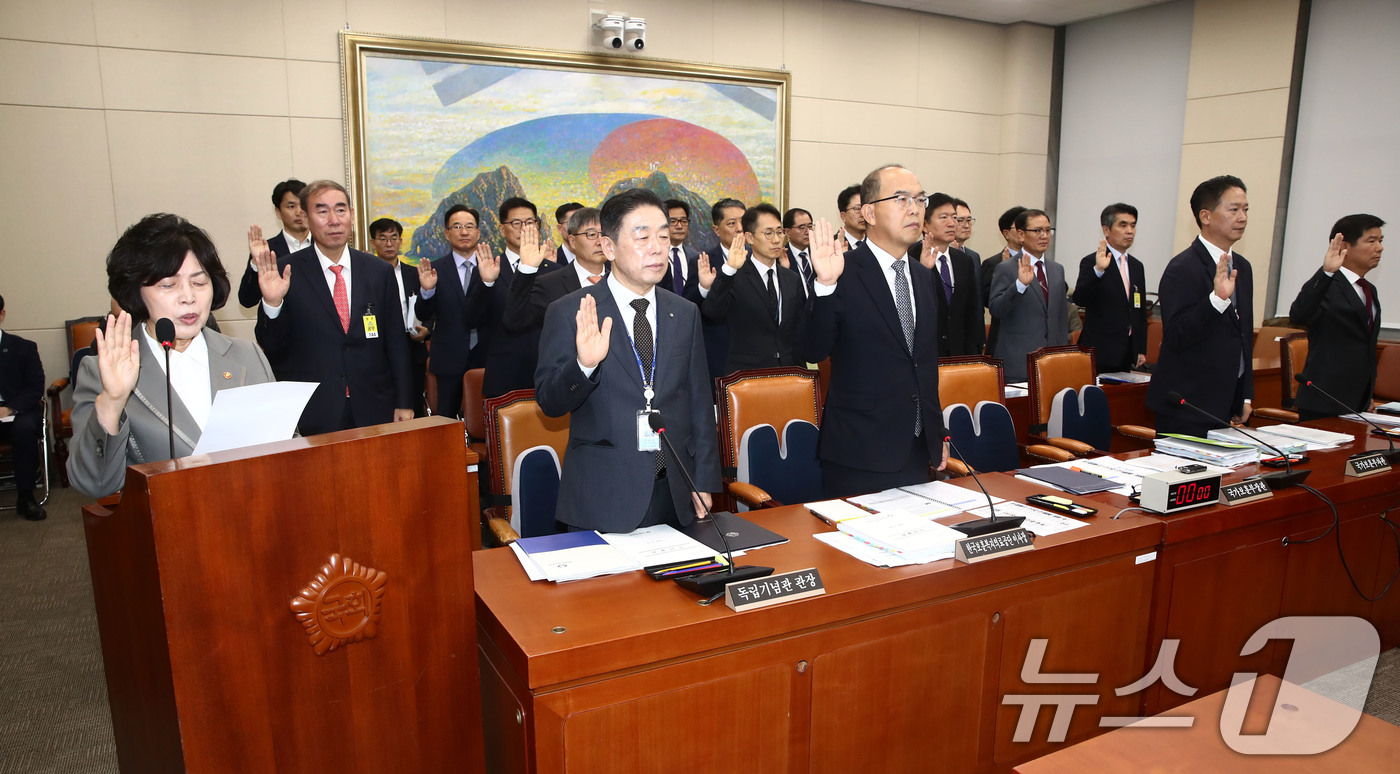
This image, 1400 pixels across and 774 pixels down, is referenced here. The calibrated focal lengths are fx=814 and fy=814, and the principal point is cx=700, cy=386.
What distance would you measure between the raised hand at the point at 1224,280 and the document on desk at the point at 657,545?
256 cm

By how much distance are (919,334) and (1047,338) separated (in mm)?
3118

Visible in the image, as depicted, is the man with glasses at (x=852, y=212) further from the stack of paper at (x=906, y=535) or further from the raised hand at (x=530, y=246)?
the stack of paper at (x=906, y=535)

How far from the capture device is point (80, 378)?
1632 millimetres

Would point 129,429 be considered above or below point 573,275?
below

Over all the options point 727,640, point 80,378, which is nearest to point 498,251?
point 80,378

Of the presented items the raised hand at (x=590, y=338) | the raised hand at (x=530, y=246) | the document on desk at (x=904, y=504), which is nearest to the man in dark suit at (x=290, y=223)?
the raised hand at (x=530, y=246)

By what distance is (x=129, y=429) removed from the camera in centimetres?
159

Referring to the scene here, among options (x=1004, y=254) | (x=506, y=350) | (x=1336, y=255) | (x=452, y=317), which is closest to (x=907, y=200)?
(x=506, y=350)

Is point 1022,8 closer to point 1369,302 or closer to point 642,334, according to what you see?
point 1369,302

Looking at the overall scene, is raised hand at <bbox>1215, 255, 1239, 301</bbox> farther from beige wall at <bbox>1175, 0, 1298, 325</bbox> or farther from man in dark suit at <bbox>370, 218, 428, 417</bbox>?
beige wall at <bbox>1175, 0, 1298, 325</bbox>

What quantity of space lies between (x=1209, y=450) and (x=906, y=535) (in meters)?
1.62

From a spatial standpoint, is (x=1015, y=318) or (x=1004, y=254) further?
(x=1004, y=254)

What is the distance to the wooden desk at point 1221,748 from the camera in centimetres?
128

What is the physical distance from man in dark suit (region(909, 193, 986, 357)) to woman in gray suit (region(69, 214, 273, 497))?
3.98 meters
